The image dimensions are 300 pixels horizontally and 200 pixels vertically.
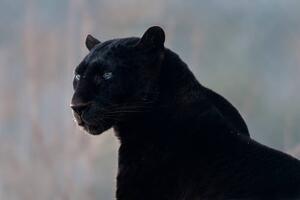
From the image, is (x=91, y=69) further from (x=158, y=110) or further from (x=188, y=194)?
(x=188, y=194)

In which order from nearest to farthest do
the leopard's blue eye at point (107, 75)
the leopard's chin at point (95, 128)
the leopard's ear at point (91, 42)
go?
the leopard's blue eye at point (107, 75), the leopard's chin at point (95, 128), the leopard's ear at point (91, 42)

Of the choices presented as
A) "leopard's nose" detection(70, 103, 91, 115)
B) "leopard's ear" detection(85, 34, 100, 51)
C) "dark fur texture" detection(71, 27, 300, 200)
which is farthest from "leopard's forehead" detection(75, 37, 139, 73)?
"leopard's ear" detection(85, 34, 100, 51)

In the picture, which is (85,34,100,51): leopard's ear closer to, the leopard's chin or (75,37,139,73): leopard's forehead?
(75,37,139,73): leopard's forehead

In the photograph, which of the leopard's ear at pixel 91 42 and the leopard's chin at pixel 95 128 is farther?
the leopard's ear at pixel 91 42

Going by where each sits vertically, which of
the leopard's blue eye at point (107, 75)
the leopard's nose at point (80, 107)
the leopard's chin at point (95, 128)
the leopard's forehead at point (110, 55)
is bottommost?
the leopard's chin at point (95, 128)

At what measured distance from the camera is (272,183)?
316 cm

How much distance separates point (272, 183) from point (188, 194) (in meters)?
0.32

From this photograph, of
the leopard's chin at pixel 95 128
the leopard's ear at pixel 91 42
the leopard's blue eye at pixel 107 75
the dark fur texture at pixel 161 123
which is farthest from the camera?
the leopard's ear at pixel 91 42

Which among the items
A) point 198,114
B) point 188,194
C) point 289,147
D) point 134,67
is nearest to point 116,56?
point 134,67

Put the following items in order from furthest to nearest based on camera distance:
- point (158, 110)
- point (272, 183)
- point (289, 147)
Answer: point (289, 147) < point (158, 110) < point (272, 183)

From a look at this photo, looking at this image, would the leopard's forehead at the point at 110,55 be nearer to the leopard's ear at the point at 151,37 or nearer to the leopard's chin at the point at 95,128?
the leopard's ear at the point at 151,37

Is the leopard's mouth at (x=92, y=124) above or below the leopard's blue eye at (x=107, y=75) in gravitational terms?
below

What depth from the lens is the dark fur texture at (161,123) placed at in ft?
10.9

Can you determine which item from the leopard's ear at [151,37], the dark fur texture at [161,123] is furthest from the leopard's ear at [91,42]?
the leopard's ear at [151,37]
